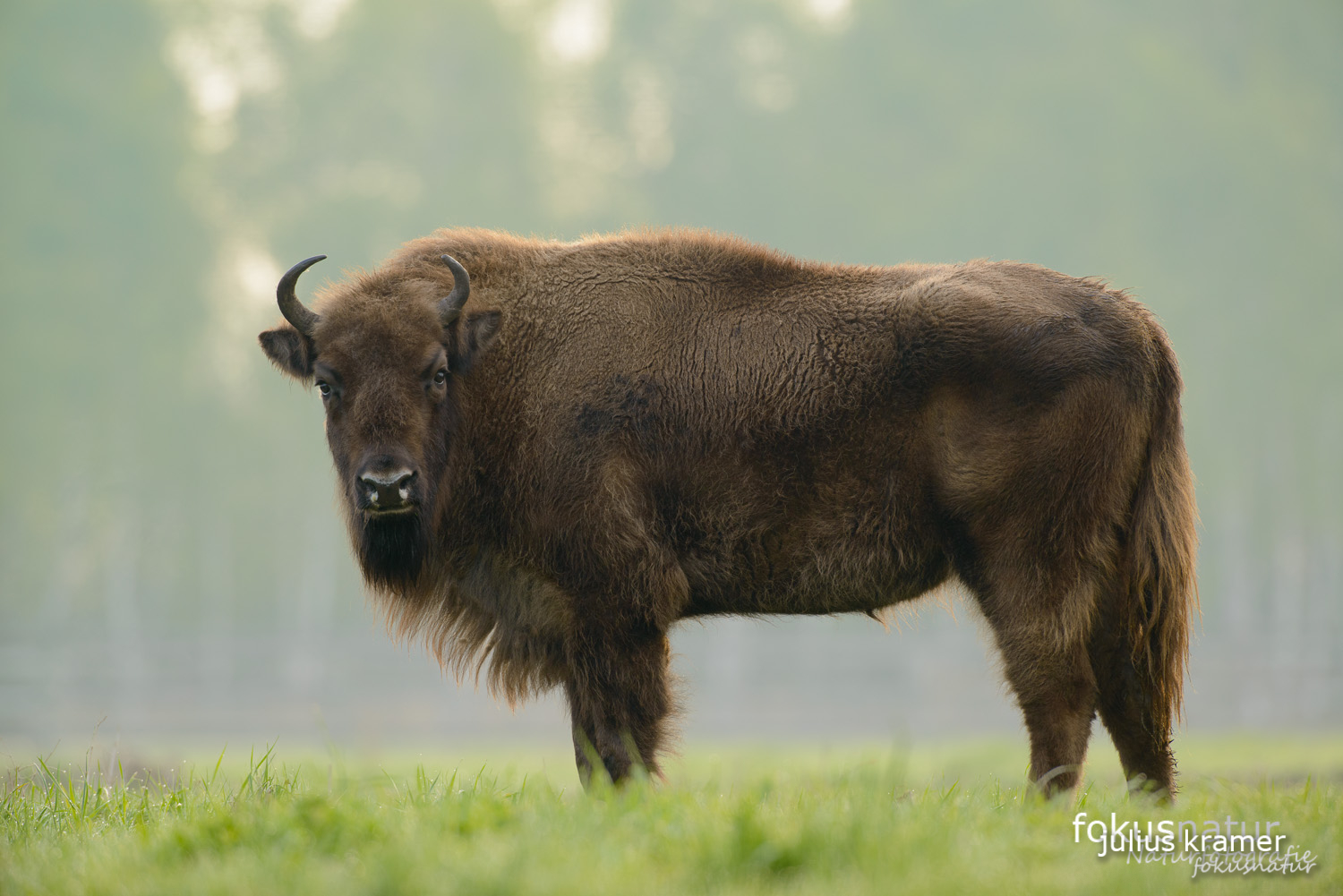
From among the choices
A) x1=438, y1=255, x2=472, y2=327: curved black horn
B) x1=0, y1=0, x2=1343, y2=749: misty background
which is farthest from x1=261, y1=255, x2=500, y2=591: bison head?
x1=0, y1=0, x2=1343, y2=749: misty background

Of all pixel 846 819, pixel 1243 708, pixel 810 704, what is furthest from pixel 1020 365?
pixel 1243 708

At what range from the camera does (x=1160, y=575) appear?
5.45m

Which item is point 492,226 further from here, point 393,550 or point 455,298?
point 393,550

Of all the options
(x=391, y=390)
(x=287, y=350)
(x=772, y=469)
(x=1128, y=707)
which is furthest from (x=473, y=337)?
(x=1128, y=707)

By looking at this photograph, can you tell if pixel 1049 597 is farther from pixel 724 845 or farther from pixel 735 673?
pixel 735 673

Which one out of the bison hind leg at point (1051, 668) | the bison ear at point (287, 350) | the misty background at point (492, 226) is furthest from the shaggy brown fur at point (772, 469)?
the misty background at point (492, 226)

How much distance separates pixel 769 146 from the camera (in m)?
41.8

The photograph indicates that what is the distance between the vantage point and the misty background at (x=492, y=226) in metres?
30.4

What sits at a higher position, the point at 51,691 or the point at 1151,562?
the point at 1151,562

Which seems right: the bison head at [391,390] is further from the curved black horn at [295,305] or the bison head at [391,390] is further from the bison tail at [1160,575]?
the bison tail at [1160,575]

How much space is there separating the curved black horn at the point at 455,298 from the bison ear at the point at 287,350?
2.88 feet

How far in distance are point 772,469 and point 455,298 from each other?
1866 millimetres

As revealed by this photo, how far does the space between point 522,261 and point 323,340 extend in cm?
118

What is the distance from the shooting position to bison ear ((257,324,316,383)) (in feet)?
20.5
